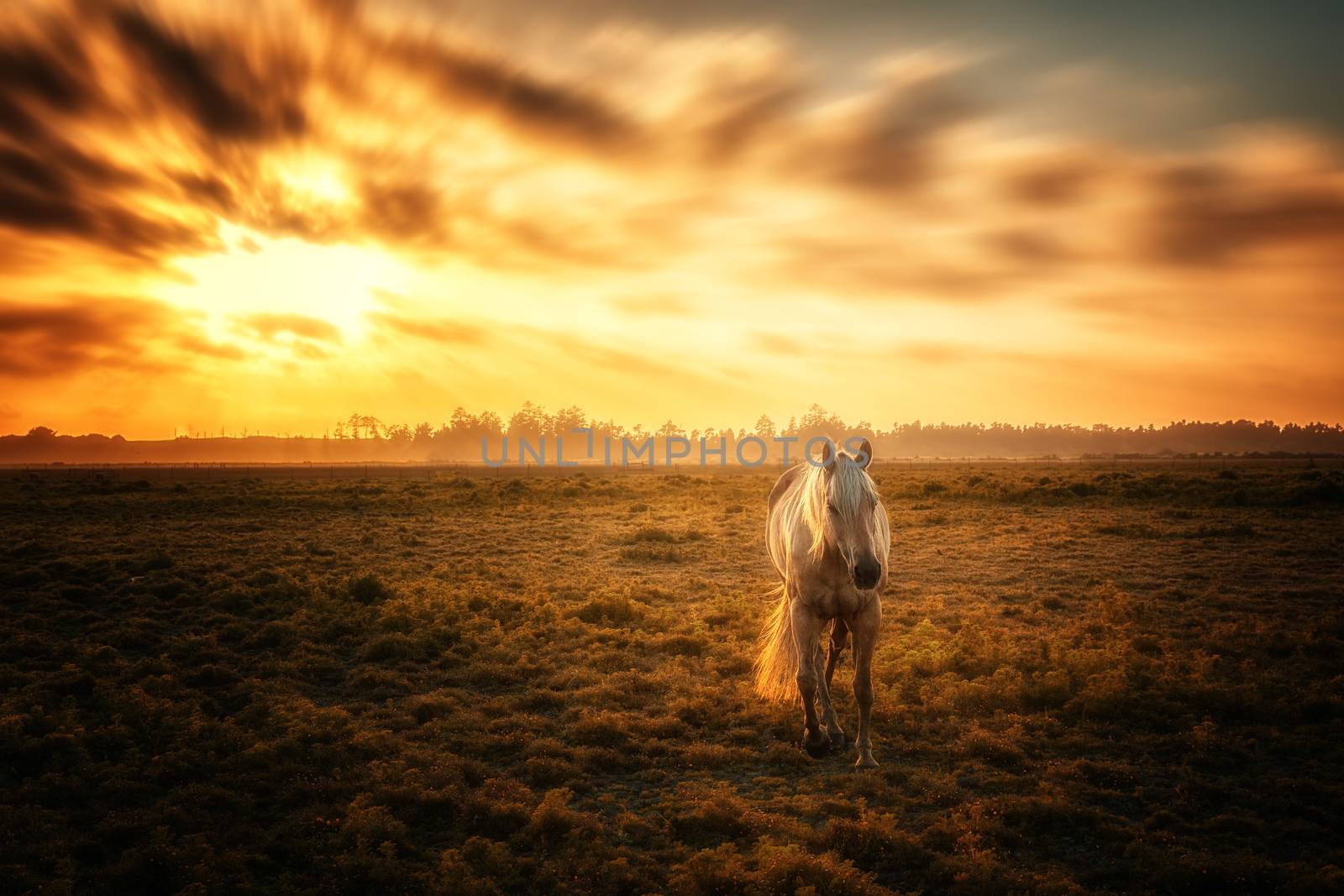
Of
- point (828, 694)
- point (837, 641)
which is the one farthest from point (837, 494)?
point (828, 694)

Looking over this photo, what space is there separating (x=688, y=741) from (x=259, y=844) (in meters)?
3.80

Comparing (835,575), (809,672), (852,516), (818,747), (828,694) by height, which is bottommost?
(818,747)

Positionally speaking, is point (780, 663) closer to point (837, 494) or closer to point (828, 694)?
point (828, 694)

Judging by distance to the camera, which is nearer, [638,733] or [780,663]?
[638,733]

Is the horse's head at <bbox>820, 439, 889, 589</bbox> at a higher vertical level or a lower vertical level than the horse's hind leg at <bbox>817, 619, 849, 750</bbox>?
higher

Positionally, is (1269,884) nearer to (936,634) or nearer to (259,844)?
(936,634)

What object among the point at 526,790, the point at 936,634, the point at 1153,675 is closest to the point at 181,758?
the point at 526,790

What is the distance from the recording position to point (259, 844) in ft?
16.4

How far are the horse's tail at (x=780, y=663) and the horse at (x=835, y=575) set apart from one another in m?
0.44

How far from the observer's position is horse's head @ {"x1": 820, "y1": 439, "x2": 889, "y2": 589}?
5668 mm

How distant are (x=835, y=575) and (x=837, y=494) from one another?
89cm

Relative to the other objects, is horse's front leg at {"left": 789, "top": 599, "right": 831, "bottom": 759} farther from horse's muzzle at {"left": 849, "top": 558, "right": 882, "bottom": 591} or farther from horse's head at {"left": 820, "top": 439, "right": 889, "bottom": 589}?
horse's muzzle at {"left": 849, "top": 558, "right": 882, "bottom": 591}

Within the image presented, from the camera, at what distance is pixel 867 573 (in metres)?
5.64

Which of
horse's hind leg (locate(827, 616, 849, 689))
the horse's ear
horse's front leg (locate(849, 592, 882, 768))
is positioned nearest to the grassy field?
horse's front leg (locate(849, 592, 882, 768))
